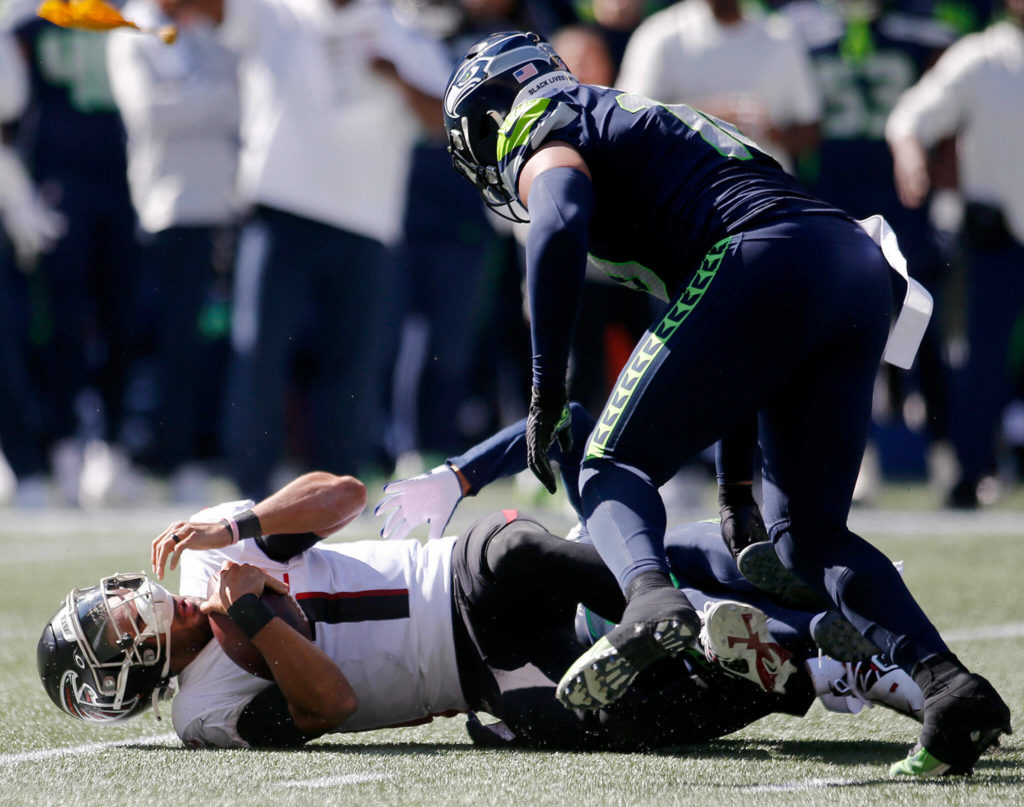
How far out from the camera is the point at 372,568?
13.0 feet

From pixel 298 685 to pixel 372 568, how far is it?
1.43ft

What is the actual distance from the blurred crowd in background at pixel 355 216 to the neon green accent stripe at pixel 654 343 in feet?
13.7

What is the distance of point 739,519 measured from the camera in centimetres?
Result: 383

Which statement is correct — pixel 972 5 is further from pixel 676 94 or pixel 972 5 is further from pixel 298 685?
pixel 298 685


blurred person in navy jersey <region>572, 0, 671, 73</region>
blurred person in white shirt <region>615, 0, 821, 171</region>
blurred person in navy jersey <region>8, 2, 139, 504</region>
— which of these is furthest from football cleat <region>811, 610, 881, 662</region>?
blurred person in navy jersey <region>8, 2, 139, 504</region>

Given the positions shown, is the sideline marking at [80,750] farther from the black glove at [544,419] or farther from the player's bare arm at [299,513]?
the black glove at [544,419]

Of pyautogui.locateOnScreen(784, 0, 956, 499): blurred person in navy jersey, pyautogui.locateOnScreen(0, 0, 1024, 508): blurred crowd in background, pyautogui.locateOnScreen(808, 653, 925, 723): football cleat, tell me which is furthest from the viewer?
pyautogui.locateOnScreen(784, 0, 956, 499): blurred person in navy jersey

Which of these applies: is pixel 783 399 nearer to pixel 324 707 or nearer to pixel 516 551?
pixel 516 551

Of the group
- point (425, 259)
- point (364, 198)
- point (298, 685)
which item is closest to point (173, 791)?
point (298, 685)

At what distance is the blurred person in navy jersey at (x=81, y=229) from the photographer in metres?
9.04

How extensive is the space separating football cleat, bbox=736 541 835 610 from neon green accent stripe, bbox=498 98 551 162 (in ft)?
3.33

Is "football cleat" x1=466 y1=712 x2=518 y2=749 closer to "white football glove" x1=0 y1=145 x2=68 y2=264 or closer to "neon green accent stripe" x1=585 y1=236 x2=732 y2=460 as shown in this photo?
"neon green accent stripe" x1=585 y1=236 x2=732 y2=460

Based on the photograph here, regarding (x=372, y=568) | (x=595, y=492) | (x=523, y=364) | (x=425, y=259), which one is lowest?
(x=523, y=364)

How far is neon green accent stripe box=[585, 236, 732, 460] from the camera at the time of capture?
11.1 ft
